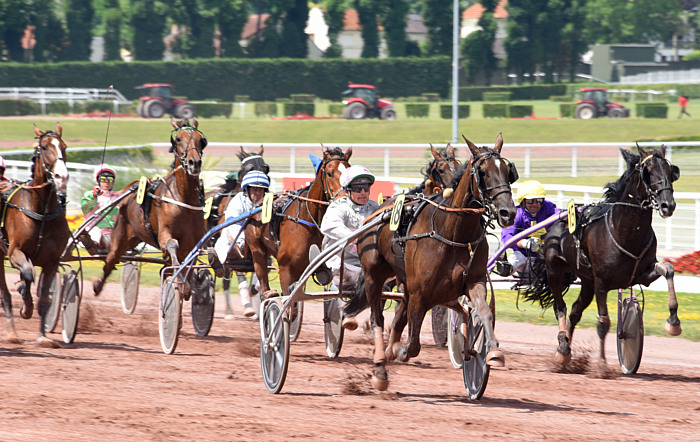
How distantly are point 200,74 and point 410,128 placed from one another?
1797 centimetres

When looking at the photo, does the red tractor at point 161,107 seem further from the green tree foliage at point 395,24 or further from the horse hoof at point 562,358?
the horse hoof at point 562,358

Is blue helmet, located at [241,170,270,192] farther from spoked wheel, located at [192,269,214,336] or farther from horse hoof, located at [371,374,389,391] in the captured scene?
horse hoof, located at [371,374,389,391]

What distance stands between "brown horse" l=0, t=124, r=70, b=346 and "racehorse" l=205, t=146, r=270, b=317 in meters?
1.93

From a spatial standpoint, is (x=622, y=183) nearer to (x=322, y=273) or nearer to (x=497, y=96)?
(x=322, y=273)

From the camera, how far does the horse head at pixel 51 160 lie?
9.39m

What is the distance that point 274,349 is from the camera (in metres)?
7.74

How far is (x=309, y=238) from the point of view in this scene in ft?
32.4

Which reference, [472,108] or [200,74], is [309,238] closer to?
[472,108]

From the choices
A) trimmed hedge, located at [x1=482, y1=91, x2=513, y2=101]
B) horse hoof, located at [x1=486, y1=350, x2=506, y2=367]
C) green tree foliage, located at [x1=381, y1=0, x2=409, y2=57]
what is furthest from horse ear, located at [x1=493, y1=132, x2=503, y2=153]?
green tree foliage, located at [x1=381, y1=0, x2=409, y2=57]

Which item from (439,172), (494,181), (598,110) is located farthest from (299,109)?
(494,181)

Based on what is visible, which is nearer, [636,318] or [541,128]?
[636,318]

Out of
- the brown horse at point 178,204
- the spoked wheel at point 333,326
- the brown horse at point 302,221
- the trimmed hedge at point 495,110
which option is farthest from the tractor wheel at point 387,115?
the spoked wheel at point 333,326

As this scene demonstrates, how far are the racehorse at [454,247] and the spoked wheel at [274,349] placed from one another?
26.7 inches

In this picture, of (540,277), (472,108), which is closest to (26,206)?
(540,277)
